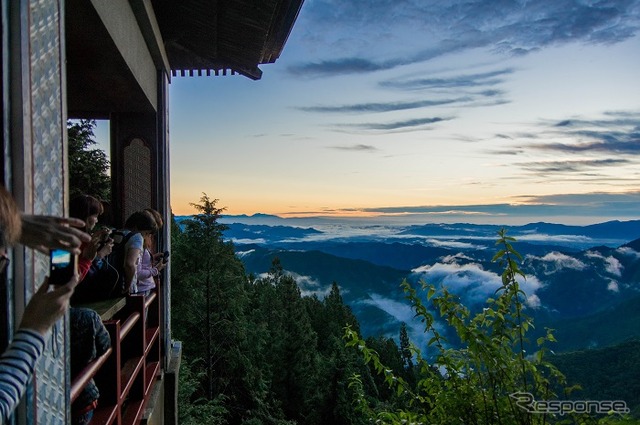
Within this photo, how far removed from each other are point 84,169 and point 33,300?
12218 mm

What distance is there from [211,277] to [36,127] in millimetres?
22337

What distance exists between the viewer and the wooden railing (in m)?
2.63

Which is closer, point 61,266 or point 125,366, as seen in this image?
point 61,266

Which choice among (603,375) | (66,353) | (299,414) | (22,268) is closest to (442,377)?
(66,353)

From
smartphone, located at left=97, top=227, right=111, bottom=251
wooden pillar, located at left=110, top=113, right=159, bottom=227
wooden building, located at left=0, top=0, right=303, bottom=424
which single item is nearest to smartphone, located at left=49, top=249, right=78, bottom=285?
wooden building, located at left=0, top=0, right=303, bottom=424

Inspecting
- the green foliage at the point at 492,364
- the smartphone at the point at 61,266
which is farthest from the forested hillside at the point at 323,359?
the smartphone at the point at 61,266

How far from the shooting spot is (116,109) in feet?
21.1

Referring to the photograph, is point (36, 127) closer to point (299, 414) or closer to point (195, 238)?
point (195, 238)

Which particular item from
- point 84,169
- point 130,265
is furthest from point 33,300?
point 84,169

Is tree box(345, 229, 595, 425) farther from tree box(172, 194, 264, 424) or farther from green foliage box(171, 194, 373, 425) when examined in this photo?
tree box(172, 194, 264, 424)

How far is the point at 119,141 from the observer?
259 inches

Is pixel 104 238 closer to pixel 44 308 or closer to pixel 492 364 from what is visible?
pixel 44 308

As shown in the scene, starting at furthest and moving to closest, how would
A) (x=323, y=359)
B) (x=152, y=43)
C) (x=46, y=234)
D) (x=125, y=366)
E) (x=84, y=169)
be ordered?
1. (x=323, y=359)
2. (x=84, y=169)
3. (x=152, y=43)
4. (x=125, y=366)
5. (x=46, y=234)

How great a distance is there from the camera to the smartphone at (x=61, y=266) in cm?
121
